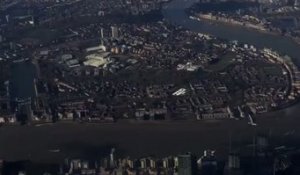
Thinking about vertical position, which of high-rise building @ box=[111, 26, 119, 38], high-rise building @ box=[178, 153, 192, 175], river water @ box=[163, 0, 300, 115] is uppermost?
high-rise building @ box=[178, 153, 192, 175]

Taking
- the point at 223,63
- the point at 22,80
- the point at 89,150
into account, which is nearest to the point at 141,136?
the point at 89,150

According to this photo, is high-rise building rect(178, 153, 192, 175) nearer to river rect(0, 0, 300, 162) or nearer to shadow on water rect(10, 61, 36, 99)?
river rect(0, 0, 300, 162)

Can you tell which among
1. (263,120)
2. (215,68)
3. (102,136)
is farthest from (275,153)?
(215,68)

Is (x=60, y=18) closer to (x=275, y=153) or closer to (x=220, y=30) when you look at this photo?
→ (x=220, y=30)

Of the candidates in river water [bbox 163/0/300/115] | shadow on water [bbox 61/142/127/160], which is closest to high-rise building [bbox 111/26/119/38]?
river water [bbox 163/0/300/115]

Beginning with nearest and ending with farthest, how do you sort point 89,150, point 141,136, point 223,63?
point 89,150 → point 141,136 → point 223,63

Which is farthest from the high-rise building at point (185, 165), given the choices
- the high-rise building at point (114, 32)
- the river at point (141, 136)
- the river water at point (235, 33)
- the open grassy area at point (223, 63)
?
the high-rise building at point (114, 32)

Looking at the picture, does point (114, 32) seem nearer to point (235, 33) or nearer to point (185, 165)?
point (235, 33)
